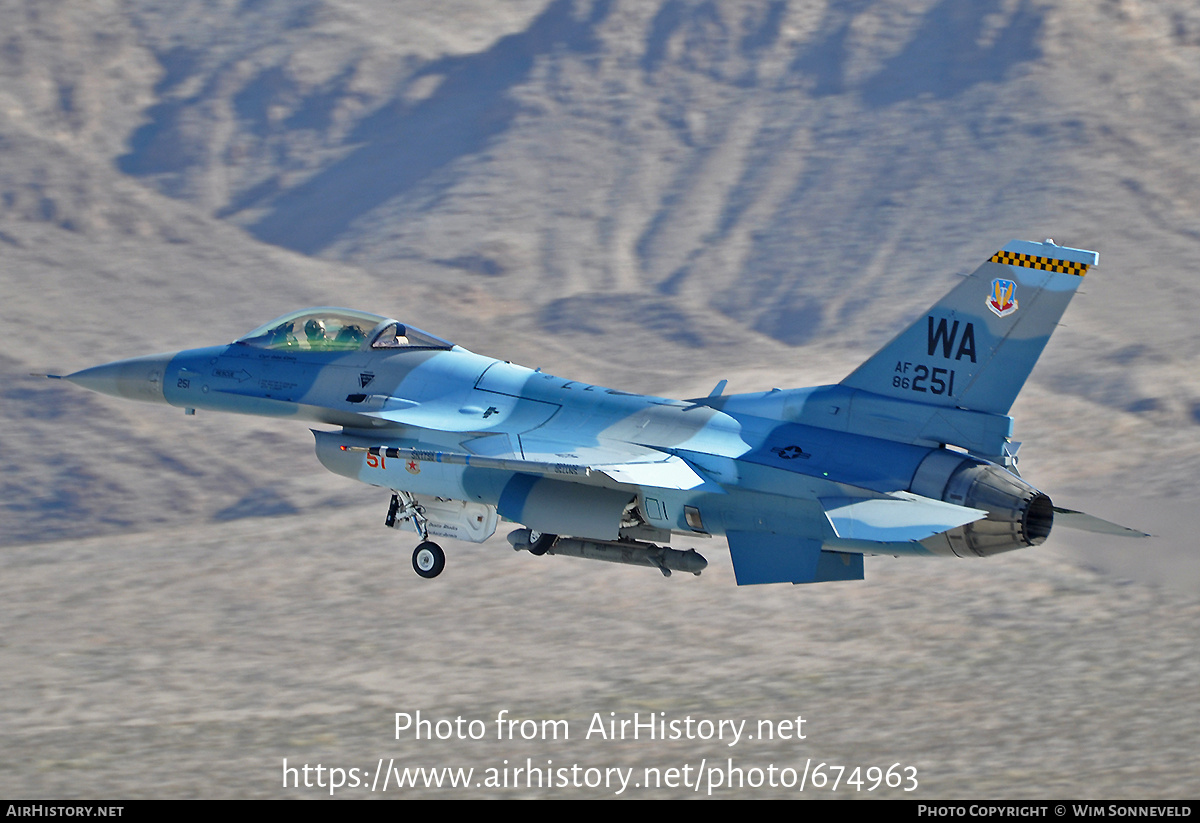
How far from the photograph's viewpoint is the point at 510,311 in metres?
56.9

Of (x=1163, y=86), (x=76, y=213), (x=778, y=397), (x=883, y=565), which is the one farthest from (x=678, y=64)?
(x=778, y=397)

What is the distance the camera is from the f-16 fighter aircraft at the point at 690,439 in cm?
1930

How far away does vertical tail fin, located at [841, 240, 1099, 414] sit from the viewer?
1920 cm

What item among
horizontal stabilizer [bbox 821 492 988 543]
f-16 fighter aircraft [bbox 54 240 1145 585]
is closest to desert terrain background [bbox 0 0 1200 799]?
f-16 fighter aircraft [bbox 54 240 1145 585]

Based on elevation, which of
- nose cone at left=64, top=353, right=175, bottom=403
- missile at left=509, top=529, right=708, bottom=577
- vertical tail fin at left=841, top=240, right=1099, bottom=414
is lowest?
missile at left=509, top=529, right=708, bottom=577

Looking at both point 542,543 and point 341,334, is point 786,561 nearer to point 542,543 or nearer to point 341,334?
point 542,543

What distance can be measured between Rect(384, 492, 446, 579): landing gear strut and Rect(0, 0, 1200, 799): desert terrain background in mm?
5778

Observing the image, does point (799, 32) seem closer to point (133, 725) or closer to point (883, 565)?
point (883, 565)

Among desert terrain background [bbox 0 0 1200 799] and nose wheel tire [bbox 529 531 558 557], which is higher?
desert terrain background [bbox 0 0 1200 799]

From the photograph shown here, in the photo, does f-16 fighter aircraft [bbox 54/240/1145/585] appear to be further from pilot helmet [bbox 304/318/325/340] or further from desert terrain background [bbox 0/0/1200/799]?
desert terrain background [bbox 0/0/1200/799]

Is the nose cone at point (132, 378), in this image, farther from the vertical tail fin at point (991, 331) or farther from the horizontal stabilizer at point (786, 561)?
the vertical tail fin at point (991, 331)

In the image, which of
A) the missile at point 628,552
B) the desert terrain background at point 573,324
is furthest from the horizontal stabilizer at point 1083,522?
the desert terrain background at point 573,324

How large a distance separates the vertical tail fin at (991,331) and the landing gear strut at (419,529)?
7869mm

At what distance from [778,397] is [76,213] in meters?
47.8
